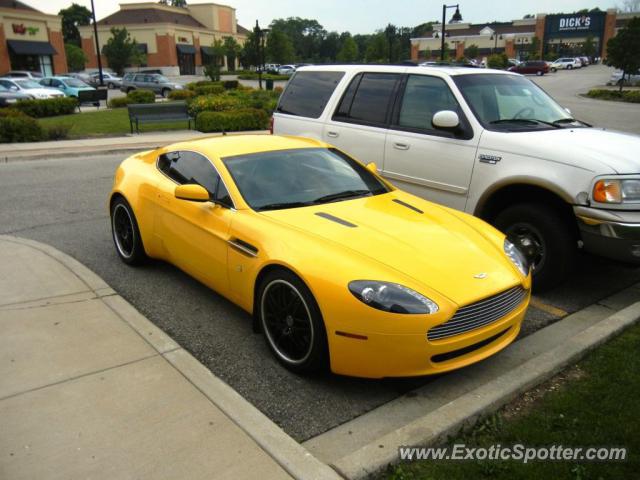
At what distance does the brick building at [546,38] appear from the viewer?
99.2 meters

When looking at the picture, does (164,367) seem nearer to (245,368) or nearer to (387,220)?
(245,368)

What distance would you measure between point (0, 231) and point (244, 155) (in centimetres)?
408

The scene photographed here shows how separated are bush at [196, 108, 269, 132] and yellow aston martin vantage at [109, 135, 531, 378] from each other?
13334 millimetres

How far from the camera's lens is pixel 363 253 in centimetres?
361

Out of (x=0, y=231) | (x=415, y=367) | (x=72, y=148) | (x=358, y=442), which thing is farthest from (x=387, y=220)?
(x=72, y=148)

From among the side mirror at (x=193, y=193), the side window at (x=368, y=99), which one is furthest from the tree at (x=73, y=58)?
the side mirror at (x=193, y=193)

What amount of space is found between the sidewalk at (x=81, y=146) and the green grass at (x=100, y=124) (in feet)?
4.17

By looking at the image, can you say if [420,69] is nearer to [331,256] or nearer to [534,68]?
[331,256]

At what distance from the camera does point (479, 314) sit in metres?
3.46

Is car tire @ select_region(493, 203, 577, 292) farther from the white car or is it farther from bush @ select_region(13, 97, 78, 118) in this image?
the white car

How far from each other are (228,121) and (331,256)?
1561 centimetres

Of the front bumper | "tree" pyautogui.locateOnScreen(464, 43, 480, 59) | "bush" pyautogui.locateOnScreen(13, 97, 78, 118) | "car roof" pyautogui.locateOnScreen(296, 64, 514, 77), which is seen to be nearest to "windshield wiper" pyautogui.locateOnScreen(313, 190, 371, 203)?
the front bumper

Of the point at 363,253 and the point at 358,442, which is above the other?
the point at 363,253

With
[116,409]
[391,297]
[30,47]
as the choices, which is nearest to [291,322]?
[391,297]
